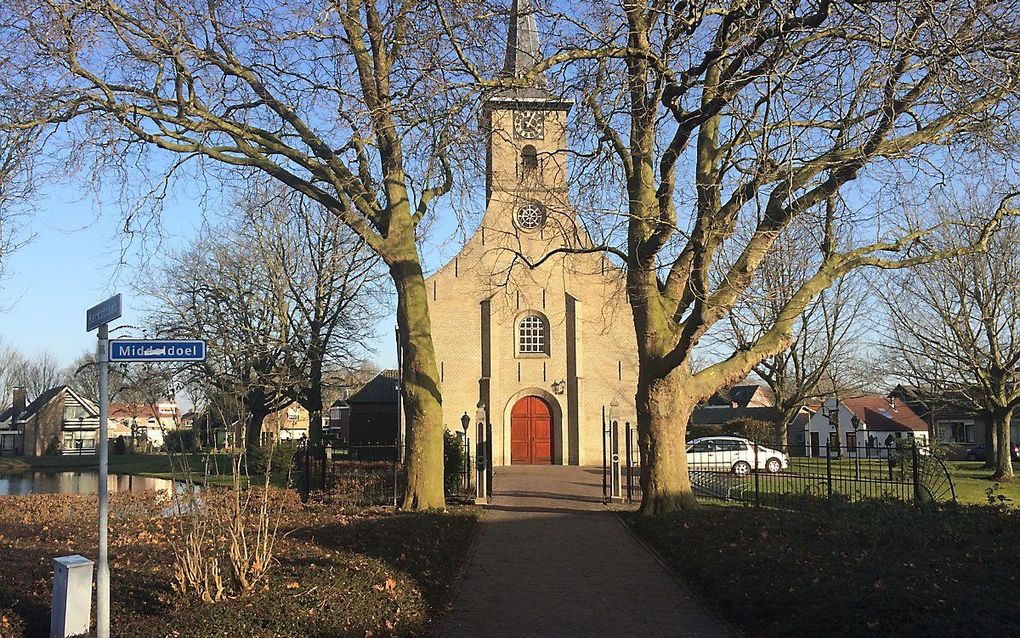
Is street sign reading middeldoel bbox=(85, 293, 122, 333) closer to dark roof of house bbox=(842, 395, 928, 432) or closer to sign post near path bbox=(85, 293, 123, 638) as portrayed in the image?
sign post near path bbox=(85, 293, 123, 638)

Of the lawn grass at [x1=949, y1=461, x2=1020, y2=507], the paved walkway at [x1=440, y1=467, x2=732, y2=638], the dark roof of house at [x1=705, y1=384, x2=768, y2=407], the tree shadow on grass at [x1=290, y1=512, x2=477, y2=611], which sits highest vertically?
the dark roof of house at [x1=705, y1=384, x2=768, y2=407]

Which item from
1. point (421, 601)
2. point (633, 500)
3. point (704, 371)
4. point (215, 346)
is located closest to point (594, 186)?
point (704, 371)

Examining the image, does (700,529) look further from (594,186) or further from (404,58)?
(404,58)

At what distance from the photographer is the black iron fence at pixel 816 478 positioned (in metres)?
15.3

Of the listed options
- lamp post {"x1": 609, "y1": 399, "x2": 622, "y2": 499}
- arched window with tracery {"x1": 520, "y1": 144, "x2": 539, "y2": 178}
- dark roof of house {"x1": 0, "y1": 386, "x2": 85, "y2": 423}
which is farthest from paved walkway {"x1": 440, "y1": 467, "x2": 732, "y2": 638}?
dark roof of house {"x1": 0, "y1": 386, "x2": 85, "y2": 423}

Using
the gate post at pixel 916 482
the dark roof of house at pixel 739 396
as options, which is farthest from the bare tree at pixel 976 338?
the dark roof of house at pixel 739 396

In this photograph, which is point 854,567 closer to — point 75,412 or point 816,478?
point 816,478

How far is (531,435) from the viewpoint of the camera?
3144 centimetres

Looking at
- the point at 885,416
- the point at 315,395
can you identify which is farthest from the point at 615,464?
the point at 885,416

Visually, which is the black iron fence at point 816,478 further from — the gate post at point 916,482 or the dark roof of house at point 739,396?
the dark roof of house at point 739,396

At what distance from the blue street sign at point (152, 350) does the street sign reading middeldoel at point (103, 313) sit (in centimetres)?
18

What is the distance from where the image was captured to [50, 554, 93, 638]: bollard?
6.36 meters

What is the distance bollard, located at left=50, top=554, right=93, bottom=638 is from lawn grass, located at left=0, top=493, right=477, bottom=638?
29 centimetres

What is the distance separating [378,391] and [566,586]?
36364mm
